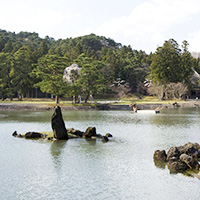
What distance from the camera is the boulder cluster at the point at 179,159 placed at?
14.9 metres

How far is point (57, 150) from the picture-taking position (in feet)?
65.2

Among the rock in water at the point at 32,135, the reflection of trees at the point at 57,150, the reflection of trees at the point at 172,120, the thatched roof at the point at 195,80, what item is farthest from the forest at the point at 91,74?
the reflection of trees at the point at 57,150

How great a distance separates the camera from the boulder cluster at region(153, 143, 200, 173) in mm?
14859

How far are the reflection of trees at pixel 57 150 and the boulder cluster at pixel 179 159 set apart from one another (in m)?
4.98

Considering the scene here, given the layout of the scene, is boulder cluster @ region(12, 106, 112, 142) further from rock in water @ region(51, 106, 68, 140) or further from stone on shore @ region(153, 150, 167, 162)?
stone on shore @ region(153, 150, 167, 162)

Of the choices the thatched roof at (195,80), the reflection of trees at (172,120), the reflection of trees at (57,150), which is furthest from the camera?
the thatched roof at (195,80)

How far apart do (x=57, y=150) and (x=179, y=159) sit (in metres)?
7.45

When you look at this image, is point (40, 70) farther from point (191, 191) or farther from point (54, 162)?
point (191, 191)

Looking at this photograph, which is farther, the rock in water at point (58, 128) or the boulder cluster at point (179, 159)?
the rock in water at point (58, 128)

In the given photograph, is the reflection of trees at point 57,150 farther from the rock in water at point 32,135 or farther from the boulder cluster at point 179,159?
the boulder cluster at point 179,159

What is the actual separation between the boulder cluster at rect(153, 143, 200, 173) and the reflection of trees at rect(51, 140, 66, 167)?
4.98 m

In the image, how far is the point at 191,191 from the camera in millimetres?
12414

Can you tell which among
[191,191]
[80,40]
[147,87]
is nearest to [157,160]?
[191,191]

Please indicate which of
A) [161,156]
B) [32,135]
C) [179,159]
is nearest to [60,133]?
[32,135]
